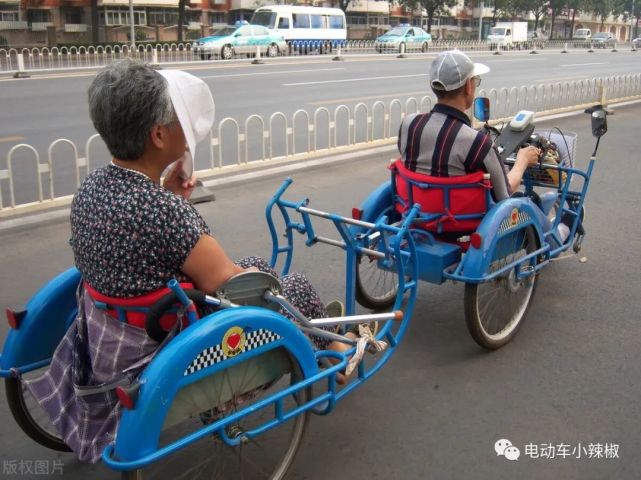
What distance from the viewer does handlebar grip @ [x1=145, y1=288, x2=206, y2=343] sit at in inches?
82.2

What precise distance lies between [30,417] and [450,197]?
7.17ft

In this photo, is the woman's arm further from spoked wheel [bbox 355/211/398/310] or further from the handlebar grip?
spoked wheel [bbox 355/211/398/310]

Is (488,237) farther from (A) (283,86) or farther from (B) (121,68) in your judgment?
(A) (283,86)

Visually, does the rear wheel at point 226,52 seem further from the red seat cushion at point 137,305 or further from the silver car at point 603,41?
the silver car at point 603,41

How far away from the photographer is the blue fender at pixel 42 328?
2549 millimetres

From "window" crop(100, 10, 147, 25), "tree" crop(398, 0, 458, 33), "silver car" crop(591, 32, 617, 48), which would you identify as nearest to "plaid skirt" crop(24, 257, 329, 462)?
"window" crop(100, 10, 147, 25)

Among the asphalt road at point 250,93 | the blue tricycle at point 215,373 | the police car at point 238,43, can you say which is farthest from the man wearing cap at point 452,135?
the police car at point 238,43

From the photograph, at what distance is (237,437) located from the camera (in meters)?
2.34

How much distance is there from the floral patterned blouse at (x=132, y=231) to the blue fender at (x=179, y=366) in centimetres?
23

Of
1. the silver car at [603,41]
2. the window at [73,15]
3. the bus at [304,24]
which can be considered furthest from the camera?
the silver car at [603,41]

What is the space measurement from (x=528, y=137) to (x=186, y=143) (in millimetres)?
2579

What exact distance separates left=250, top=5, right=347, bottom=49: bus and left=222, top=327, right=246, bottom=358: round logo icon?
27681 millimetres

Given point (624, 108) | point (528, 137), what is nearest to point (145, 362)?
point (528, 137)

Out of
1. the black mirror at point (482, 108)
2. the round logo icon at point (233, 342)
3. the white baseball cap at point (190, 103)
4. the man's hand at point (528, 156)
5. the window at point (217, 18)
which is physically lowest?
the round logo icon at point (233, 342)
